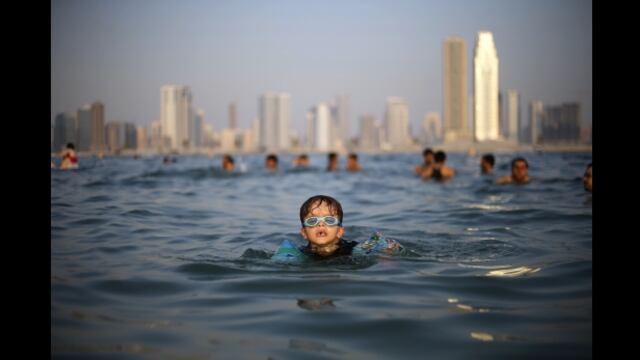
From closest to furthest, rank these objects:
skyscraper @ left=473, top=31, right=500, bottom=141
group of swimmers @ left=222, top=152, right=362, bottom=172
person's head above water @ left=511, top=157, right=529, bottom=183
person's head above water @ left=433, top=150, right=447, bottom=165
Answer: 1. person's head above water @ left=511, top=157, right=529, bottom=183
2. person's head above water @ left=433, top=150, right=447, bottom=165
3. group of swimmers @ left=222, top=152, right=362, bottom=172
4. skyscraper @ left=473, top=31, right=500, bottom=141

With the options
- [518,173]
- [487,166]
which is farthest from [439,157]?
[518,173]

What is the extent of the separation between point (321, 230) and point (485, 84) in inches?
1915

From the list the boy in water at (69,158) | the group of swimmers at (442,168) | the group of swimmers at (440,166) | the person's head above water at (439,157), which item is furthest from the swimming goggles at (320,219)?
the boy in water at (69,158)

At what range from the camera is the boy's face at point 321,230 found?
619 cm

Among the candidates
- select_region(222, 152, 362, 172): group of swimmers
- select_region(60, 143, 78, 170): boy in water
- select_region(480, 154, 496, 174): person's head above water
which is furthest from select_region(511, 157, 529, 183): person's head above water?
select_region(60, 143, 78, 170): boy in water

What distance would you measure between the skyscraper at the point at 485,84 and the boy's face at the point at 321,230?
108 ft

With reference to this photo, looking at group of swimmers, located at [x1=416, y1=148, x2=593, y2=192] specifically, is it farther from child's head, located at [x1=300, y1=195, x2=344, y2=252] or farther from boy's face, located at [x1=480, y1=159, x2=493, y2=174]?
child's head, located at [x1=300, y1=195, x2=344, y2=252]

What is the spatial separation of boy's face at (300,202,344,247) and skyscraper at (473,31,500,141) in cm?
3284

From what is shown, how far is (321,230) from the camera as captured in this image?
20.4 ft

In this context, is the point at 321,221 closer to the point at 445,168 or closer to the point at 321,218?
the point at 321,218

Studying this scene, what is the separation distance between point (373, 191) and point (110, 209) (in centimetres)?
824

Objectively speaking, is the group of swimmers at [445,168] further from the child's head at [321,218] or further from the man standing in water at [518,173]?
the child's head at [321,218]

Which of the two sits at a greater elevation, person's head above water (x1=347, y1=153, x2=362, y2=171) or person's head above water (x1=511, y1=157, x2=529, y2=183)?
person's head above water (x1=347, y1=153, x2=362, y2=171)

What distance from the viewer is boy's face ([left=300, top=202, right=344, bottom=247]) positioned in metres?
6.19
